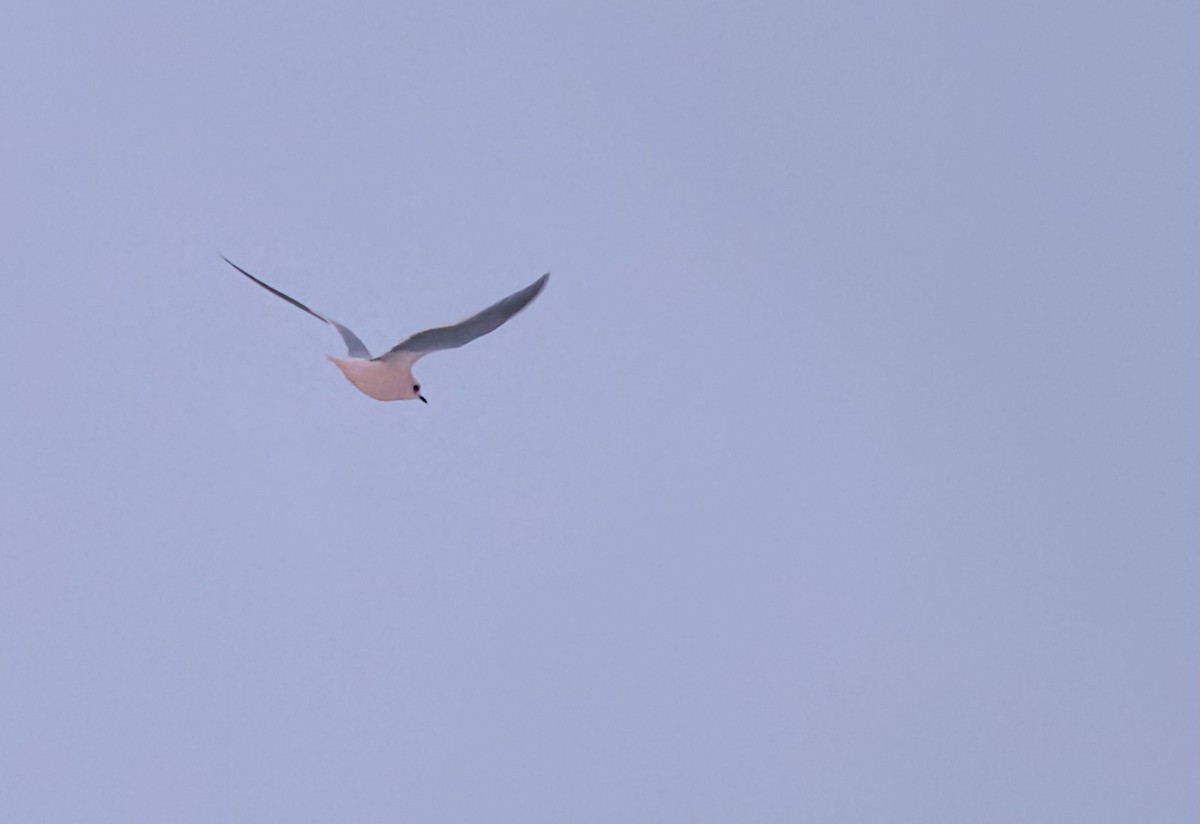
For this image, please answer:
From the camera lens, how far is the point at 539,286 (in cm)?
1472

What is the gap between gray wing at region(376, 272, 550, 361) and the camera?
48.7 ft

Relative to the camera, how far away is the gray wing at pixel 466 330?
14.8 m

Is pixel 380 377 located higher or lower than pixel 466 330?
higher

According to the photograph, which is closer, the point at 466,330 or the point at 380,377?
the point at 466,330

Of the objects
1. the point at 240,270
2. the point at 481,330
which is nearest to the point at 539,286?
the point at 481,330

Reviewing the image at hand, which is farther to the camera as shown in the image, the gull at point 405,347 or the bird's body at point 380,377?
the bird's body at point 380,377

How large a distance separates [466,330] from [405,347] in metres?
0.89

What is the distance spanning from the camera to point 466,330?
15.3m

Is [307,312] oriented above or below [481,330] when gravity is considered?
above

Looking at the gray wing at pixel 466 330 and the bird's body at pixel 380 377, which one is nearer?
the gray wing at pixel 466 330

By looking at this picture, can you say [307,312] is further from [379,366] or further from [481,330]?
[481,330]

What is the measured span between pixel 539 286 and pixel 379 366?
240cm

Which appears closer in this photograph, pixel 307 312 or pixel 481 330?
pixel 481 330

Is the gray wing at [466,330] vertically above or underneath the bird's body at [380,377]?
underneath
